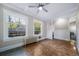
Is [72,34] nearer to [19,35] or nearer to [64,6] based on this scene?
[64,6]

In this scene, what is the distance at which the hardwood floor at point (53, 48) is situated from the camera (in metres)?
1.86

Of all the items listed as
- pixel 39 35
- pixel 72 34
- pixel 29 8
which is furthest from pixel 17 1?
pixel 72 34

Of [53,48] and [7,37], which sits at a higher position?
[7,37]

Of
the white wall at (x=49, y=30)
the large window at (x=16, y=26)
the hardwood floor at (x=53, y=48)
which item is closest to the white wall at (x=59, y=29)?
the white wall at (x=49, y=30)

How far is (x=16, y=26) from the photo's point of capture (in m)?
1.88

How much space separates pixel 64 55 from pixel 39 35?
69 centimetres

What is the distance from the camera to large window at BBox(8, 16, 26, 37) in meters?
1.84

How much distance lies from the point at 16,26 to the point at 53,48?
3.03ft

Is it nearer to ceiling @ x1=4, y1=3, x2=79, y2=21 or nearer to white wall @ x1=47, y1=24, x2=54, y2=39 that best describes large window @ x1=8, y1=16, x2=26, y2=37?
ceiling @ x1=4, y1=3, x2=79, y2=21

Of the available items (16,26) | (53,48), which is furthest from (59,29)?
(16,26)

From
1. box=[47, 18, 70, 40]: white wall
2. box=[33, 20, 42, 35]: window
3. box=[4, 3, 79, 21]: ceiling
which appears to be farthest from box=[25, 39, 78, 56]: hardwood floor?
box=[4, 3, 79, 21]: ceiling

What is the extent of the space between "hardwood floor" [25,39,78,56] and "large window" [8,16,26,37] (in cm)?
34

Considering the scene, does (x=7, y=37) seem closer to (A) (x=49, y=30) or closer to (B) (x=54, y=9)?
(A) (x=49, y=30)

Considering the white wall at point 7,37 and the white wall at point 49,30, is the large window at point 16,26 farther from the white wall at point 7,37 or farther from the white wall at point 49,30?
the white wall at point 49,30
